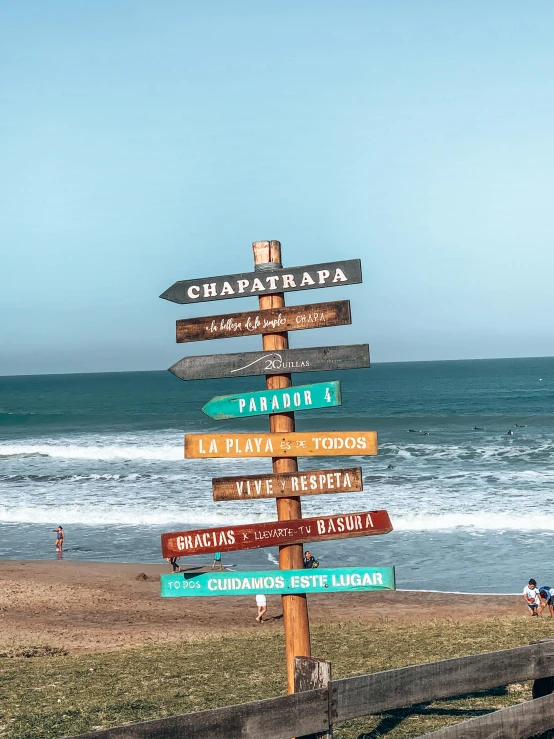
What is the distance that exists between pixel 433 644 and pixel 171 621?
30.3 feet

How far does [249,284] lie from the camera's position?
740cm

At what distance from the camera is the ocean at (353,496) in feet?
88.6

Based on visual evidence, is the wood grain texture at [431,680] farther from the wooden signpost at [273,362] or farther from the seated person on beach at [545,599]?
the seated person on beach at [545,599]

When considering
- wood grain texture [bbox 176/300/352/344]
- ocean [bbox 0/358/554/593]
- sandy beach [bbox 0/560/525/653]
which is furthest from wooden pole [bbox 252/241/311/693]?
ocean [bbox 0/358/554/593]

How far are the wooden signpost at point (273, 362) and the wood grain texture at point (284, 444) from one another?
0.52 m

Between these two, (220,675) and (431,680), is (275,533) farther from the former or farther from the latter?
(220,675)

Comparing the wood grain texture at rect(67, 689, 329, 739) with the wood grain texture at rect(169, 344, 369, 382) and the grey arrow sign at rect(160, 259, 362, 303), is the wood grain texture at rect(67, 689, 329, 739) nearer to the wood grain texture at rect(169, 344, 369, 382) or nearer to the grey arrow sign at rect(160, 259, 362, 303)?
the wood grain texture at rect(169, 344, 369, 382)

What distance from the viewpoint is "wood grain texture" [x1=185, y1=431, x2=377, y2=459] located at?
23.4ft

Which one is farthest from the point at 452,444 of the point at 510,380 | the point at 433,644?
the point at 510,380

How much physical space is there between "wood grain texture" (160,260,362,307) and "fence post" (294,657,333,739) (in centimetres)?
321

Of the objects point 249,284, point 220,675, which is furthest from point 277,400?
point 220,675

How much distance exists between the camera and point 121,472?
4941 centimetres

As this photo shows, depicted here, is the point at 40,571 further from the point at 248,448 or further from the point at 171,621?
the point at 248,448

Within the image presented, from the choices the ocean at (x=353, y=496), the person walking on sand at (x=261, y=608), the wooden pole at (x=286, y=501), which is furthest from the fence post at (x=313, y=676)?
the ocean at (x=353, y=496)
